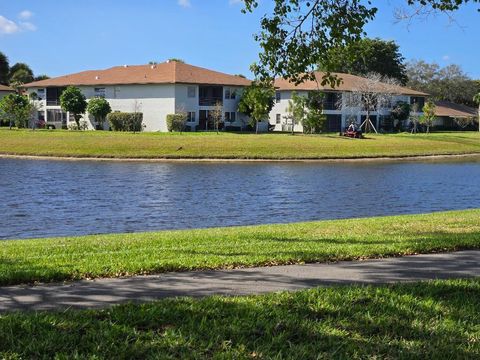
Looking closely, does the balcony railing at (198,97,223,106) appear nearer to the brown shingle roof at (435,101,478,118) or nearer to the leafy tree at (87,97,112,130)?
the leafy tree at (87,97,112,130)

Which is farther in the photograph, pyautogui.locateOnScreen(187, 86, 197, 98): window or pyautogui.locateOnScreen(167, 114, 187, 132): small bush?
pyautogui.locateOnScreen(187, 86, 197, 98): window

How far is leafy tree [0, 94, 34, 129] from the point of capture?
72.8 metres

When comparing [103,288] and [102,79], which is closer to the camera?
[103,288]

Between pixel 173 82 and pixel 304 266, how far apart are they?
208 ft

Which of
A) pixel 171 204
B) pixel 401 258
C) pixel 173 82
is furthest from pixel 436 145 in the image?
pixel 401 258

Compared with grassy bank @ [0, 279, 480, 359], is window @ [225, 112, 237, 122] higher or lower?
higher

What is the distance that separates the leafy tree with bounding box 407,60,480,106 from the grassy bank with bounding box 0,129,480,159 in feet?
209

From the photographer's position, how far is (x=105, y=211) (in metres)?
22.6

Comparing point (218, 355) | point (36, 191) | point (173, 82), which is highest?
point (173, 82)

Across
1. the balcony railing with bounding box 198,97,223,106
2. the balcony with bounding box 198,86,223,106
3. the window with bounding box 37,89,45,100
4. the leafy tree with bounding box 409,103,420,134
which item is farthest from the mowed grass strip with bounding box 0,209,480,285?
the window with bounding box 37,89,45,100

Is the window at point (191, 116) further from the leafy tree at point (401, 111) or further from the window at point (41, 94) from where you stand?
the leafy tree at point (401, 111)

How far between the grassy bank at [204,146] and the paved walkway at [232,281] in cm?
4214

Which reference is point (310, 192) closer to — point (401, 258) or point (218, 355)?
point (401, 258)

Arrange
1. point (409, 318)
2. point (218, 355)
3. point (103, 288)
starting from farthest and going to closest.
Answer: point (103, 288) → point (409, 318) → point (218, 355)
